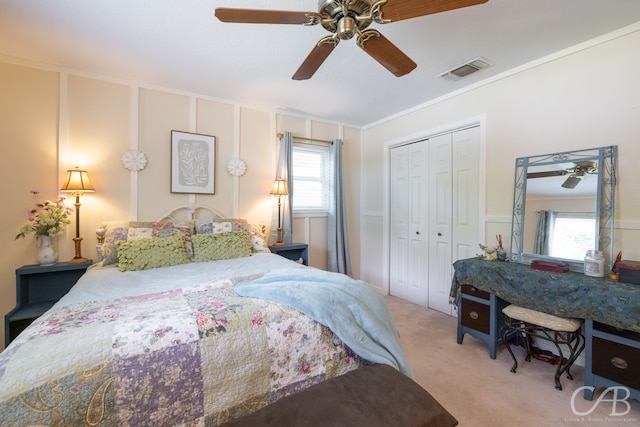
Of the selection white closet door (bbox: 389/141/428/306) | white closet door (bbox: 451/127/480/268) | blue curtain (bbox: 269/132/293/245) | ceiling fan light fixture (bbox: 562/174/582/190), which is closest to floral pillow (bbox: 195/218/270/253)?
blue curtain (bbox: 269/132/293/245)

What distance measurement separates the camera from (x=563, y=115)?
2.22m

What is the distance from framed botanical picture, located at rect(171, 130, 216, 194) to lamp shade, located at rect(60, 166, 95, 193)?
0.72 m

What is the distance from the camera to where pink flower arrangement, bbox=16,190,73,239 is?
2.28 metres

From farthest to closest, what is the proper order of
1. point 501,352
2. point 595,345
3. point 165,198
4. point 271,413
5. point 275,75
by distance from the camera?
point 165,198
point 275,75
point 501,352
point 595,345
point 271,413

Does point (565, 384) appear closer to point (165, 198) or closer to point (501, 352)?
point (501, 352)

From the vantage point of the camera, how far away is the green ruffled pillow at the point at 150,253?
2.11 metres

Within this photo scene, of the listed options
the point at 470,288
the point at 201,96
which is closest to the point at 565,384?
the point at 470,288

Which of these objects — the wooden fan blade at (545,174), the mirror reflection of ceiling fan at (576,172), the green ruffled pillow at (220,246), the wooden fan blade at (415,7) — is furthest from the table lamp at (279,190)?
the mirror reflection of ceiling fan at (576,172)

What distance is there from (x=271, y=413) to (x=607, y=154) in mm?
2813

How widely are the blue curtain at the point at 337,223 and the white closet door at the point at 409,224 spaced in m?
0.68

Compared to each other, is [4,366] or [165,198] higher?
[165,198]

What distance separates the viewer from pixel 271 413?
95 cm

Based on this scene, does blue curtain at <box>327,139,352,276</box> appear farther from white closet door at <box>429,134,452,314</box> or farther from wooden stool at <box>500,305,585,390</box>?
wooden stool at <box>500,305,585,390</box>

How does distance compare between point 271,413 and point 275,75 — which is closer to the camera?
point 271,413
